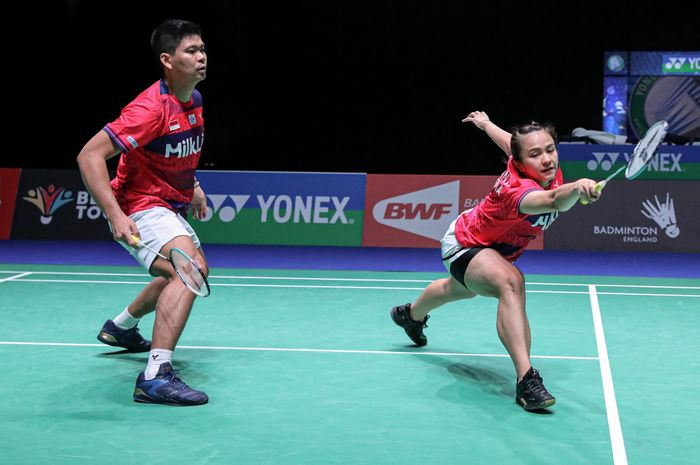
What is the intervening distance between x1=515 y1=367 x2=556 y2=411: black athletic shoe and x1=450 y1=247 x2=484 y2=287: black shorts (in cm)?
63

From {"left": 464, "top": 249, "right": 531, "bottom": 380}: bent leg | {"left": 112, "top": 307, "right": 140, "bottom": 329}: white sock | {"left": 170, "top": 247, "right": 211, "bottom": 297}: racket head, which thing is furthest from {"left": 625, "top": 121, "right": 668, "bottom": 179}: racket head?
{"left": 112, "top": 307, "right": 140, "bottom": 329}: white sock

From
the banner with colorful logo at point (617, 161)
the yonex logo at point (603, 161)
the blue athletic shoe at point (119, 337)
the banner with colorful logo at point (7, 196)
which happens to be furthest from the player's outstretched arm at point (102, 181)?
the yonex logo at point (603, 161)

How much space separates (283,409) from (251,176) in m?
6.25

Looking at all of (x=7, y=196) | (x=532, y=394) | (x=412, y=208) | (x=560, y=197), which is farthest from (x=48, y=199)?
(x=560, y=197)

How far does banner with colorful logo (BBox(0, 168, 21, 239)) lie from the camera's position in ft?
33.9

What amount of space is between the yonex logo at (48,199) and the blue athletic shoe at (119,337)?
221 inches

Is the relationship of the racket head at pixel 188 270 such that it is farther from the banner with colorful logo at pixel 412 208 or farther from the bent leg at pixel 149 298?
the banner with colorful logo at pixel 412 208

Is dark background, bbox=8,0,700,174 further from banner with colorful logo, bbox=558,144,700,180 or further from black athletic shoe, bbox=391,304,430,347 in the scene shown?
black athletic shoe, bbox=391,304,430,347

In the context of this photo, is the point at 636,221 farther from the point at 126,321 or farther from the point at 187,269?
the point at 187,269

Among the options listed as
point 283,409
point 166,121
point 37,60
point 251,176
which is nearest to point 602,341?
point 283,409

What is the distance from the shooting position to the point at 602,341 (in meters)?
5.40

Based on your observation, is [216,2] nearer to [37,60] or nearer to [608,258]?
[37,60]

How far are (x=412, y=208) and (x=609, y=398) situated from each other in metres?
5.90

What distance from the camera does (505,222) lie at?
14.3 ft
